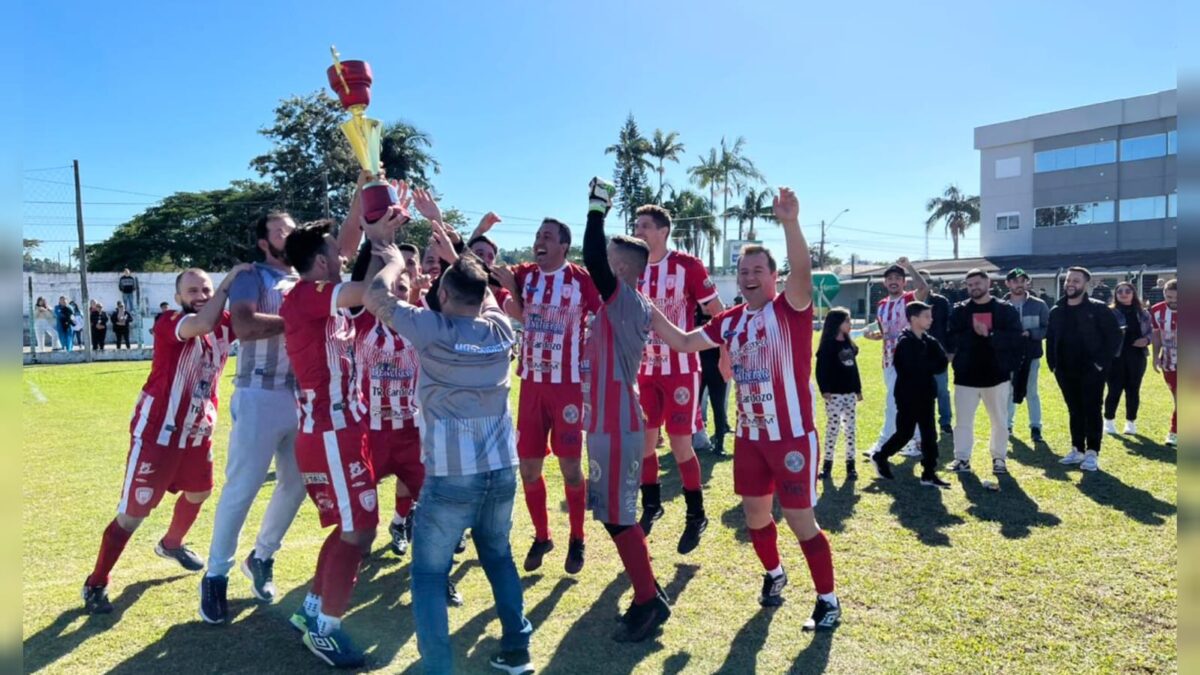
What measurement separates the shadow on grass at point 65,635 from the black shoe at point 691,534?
3.74 m

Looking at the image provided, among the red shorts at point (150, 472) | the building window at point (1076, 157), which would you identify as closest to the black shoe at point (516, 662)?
the red shorts at point (150, 472)

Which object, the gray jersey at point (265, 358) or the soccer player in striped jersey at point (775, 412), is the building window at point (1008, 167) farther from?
the gray jersey at point (265, 358)

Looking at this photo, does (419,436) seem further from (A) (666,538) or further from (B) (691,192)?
(B) (691,192)

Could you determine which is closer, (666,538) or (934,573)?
(934,573)

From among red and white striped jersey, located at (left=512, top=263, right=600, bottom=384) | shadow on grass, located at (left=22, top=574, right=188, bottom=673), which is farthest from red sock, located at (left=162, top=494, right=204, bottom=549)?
red and white striped jersey, located at (left=512, top=263, right=600, bottom=384)

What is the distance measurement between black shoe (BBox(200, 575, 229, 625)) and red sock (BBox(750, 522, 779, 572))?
3.24 meters

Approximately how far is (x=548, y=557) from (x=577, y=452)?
935mm

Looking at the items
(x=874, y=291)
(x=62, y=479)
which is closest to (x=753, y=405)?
(x=62, y=479)

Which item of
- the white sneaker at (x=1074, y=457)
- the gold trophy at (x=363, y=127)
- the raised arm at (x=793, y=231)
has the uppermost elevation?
the gold trophy at (x=363, y=127)

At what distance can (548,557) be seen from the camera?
18.5 ft

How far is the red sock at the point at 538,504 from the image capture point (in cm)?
539

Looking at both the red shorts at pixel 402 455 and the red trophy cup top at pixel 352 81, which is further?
the red shorts at pixel 402 455

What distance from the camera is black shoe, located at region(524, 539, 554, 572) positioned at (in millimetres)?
5344

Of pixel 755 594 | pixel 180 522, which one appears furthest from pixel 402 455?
pixel 755 594
